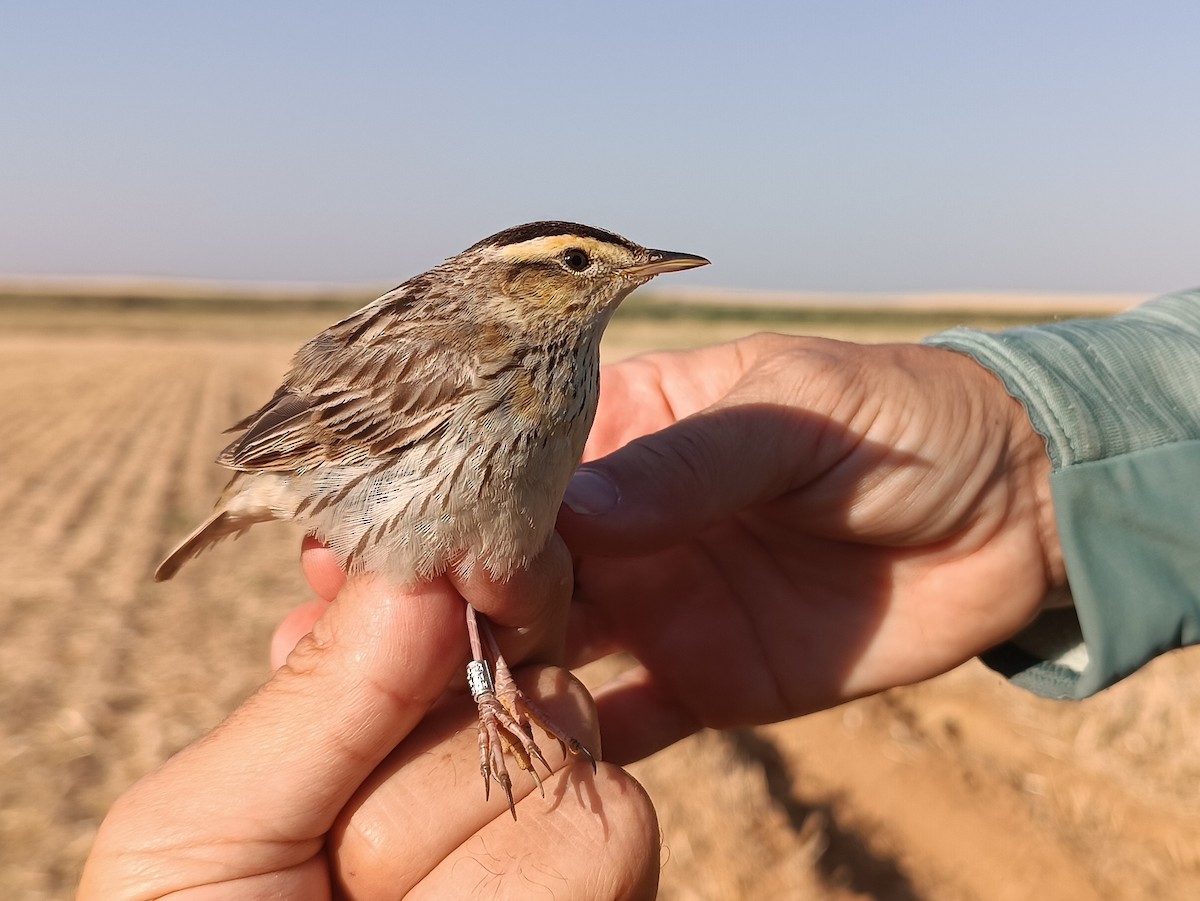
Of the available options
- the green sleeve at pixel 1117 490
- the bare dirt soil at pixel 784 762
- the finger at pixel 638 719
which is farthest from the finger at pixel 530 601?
the bare dirt soil at pixel 784 762

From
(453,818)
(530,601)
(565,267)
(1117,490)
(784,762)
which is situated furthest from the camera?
(784,762)

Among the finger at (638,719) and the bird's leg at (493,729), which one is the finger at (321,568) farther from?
the finger at (638,719)

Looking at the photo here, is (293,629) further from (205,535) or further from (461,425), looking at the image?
(461,425)

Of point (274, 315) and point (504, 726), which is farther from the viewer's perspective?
point (274, 315)

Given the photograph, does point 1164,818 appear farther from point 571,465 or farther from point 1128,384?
point 571,465

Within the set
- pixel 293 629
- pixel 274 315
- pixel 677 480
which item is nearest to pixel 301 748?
pixel 293 629

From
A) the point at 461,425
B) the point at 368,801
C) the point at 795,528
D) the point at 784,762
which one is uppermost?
the point at 461,425
